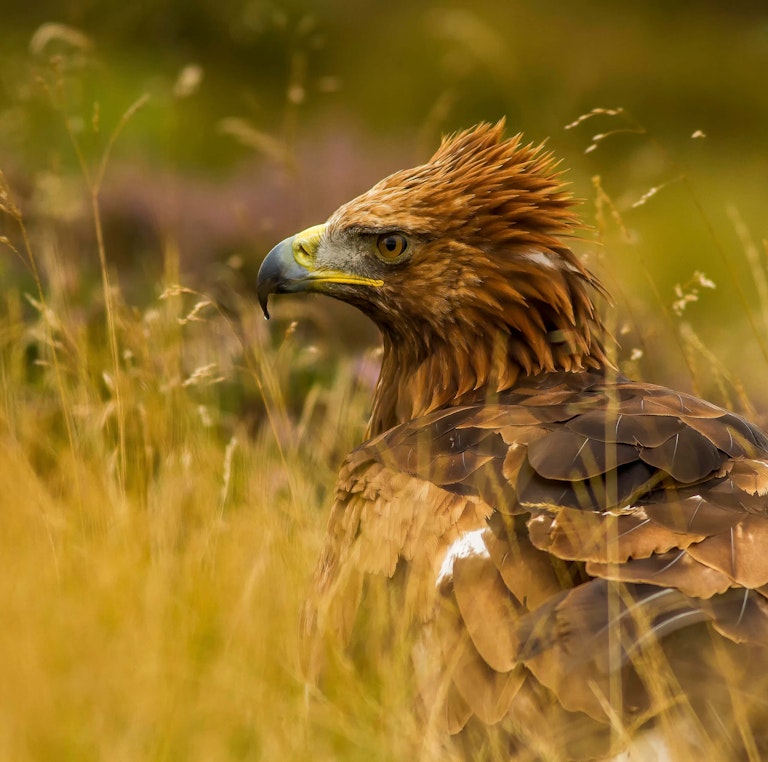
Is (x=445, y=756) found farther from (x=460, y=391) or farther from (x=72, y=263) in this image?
(x=72, y=263)

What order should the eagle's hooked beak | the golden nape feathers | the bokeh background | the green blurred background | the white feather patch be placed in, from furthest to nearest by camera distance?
the green blurred background, the eagle's hooked beak, the white feather patch, the bokeh background, the golden nape feathers

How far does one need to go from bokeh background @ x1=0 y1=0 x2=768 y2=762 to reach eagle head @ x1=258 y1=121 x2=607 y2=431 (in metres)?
0.27

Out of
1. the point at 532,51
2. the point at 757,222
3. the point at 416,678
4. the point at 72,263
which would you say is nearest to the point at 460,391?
the point at 416,678

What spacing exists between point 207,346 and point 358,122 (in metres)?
8.54

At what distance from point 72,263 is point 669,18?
599 inches

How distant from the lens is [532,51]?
20.0 metres

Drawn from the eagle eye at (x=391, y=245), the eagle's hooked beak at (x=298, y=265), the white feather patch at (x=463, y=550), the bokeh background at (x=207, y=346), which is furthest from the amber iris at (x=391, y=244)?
the white feather patch at (x=463, y=550)

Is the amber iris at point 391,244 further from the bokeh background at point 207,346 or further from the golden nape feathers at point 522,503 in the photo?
the bokeh background at point 207,346

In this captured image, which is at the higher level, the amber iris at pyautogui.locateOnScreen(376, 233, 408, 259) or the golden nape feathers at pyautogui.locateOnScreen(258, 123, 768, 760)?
the amber iris at pyautogui.locateOnScreen(376, 233, 408, 259)

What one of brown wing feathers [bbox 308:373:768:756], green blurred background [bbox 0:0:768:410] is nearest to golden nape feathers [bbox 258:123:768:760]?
brown wing feathers [bbox 308:373:768:756]

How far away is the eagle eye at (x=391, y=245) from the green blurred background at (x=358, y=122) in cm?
86

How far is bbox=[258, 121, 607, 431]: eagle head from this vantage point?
4.40 metres

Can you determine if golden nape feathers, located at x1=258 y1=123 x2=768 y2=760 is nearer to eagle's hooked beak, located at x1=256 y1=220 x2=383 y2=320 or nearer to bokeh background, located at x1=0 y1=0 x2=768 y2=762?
eagle's hooked beak, located at x1=256 y1=220 x2=383 y2=320

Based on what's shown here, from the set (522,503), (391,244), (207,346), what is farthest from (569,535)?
(207,346)
